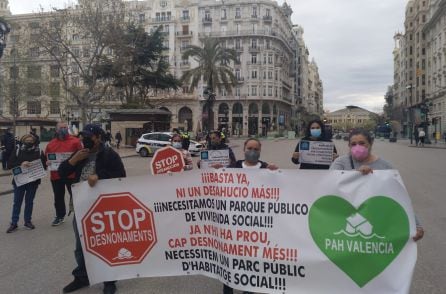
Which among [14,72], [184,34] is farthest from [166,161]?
[184,34]

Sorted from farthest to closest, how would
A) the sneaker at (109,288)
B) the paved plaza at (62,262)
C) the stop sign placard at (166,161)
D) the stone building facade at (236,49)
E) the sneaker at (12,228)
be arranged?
A: the stone building facade at (236,49)
the stop sign placard at (166,161)
the sneaker at (12,228)
the paved plaza at (62,262)
the sneaker at (109,288)

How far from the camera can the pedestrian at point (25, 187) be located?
7500mm

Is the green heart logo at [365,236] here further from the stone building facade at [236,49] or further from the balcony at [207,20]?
the balcony at [207,20]

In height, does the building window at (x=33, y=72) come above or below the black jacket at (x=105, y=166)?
above

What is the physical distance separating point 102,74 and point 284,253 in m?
40.2

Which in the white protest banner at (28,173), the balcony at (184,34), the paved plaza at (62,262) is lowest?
the paved plaza at (62,262)

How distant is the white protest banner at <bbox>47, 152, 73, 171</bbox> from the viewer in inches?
292

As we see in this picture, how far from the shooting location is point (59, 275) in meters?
5.07

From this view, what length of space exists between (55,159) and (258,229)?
4.91 metres

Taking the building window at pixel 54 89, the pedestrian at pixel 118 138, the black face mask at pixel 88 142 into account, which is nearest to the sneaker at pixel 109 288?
the black face mask at pixel 88 142

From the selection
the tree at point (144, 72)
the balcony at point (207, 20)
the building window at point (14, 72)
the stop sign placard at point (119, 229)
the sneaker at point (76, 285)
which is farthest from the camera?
the balcony at point (207, 20)

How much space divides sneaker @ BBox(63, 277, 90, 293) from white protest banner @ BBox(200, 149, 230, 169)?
2.81 m

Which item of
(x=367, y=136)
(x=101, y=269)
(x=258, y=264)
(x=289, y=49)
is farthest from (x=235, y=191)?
(x=289, y=49)

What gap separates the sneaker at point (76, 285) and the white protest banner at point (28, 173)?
3.50 metres
